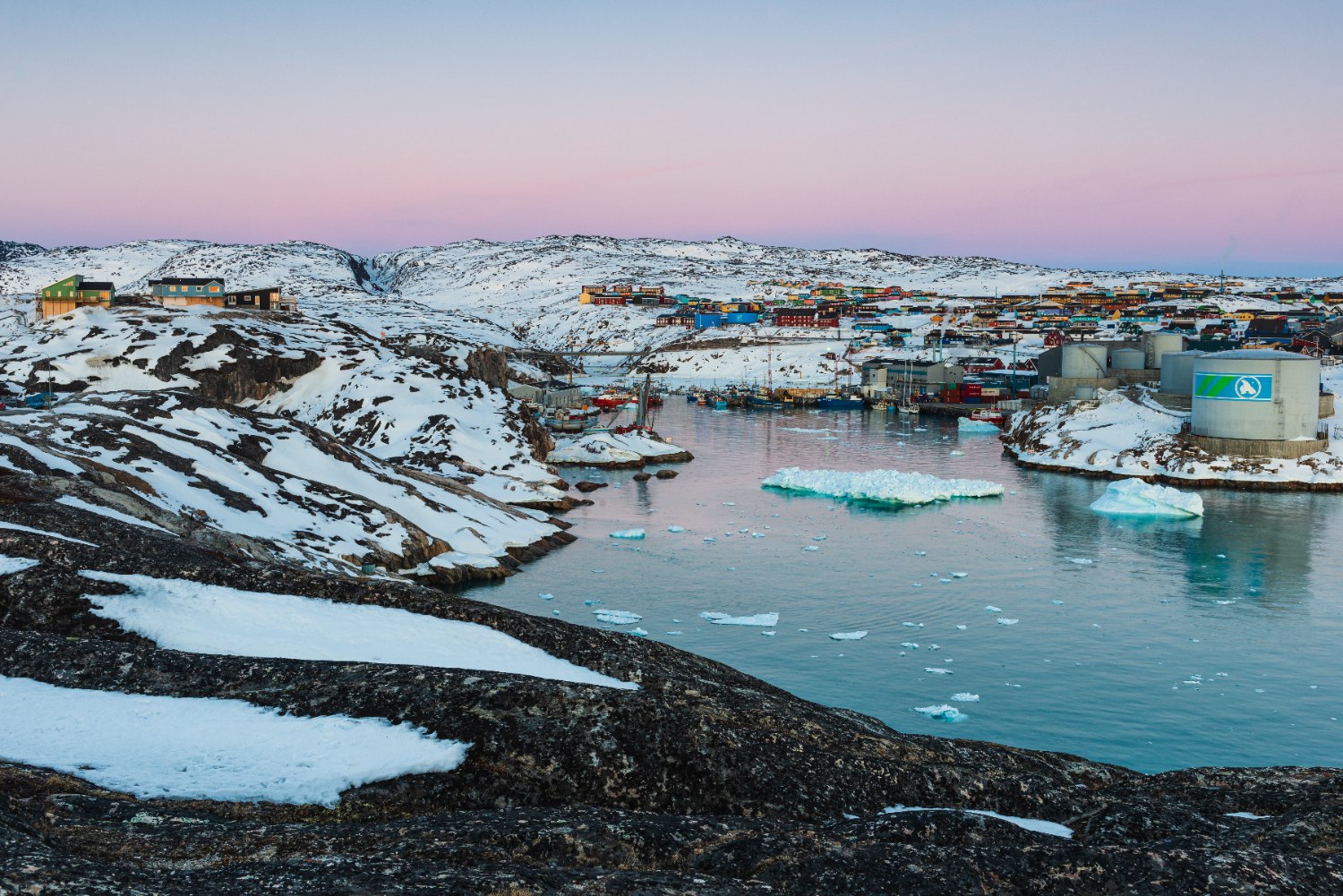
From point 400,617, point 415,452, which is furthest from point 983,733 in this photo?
point 415,452

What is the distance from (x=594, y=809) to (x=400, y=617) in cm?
653

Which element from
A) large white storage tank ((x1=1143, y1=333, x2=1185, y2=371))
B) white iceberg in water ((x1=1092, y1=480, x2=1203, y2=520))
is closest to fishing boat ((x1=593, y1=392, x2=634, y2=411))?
large white storage tank ((x1=1143, y1=333, x2=1185, y2=371))

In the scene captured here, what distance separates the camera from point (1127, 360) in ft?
277

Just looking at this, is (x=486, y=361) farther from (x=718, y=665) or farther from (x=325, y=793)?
(x=325, y=793)

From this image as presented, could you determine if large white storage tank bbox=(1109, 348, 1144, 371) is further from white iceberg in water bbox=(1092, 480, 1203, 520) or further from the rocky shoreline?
the rocky shoreline

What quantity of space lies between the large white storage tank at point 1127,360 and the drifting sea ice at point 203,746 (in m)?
84.1

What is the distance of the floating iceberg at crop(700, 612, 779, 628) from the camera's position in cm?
3052

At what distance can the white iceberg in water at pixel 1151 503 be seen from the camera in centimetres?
4866

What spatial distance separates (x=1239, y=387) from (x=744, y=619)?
42.2 metres

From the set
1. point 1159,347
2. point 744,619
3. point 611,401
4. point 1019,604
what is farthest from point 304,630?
point 611,401

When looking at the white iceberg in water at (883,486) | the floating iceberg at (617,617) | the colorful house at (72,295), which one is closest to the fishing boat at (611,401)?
the colorful house at (72,295)

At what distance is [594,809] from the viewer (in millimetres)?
8086

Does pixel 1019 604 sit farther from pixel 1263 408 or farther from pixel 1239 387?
pixel 1263 408

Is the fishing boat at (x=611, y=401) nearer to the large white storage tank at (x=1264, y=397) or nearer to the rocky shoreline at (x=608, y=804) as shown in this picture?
the large white storage tank at (x=1264, y=397)
